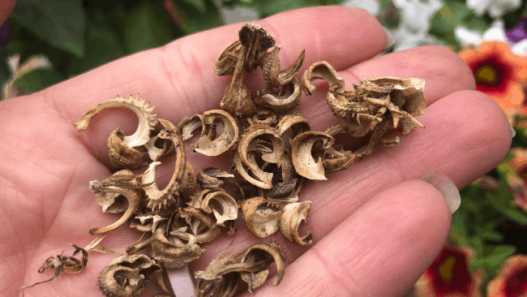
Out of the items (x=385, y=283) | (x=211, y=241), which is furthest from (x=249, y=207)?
(x=385, y=283)

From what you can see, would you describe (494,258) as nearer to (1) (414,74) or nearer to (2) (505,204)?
(2) (505,204)

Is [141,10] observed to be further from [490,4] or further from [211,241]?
[490,4]

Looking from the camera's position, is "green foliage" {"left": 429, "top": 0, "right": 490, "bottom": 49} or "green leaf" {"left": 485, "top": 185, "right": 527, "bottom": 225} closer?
"green leaf" {"left": 485, "top": 185, "right": 527, "bottom": 225}

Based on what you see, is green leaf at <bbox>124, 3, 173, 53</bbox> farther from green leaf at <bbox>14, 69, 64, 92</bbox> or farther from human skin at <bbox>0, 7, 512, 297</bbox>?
green leaf at <bbox>14, 69, 64, 92</bbox>

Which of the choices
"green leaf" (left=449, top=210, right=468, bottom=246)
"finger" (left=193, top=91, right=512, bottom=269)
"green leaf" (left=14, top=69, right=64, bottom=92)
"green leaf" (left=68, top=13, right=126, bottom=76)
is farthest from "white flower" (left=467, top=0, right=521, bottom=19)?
"green leaf" (left=14, top=69, right=64, bottom=92)

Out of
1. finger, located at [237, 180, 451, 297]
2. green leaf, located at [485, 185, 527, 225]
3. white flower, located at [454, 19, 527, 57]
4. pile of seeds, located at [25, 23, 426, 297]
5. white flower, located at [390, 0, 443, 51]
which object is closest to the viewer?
finger, located at [237, 180, 451, 297]
